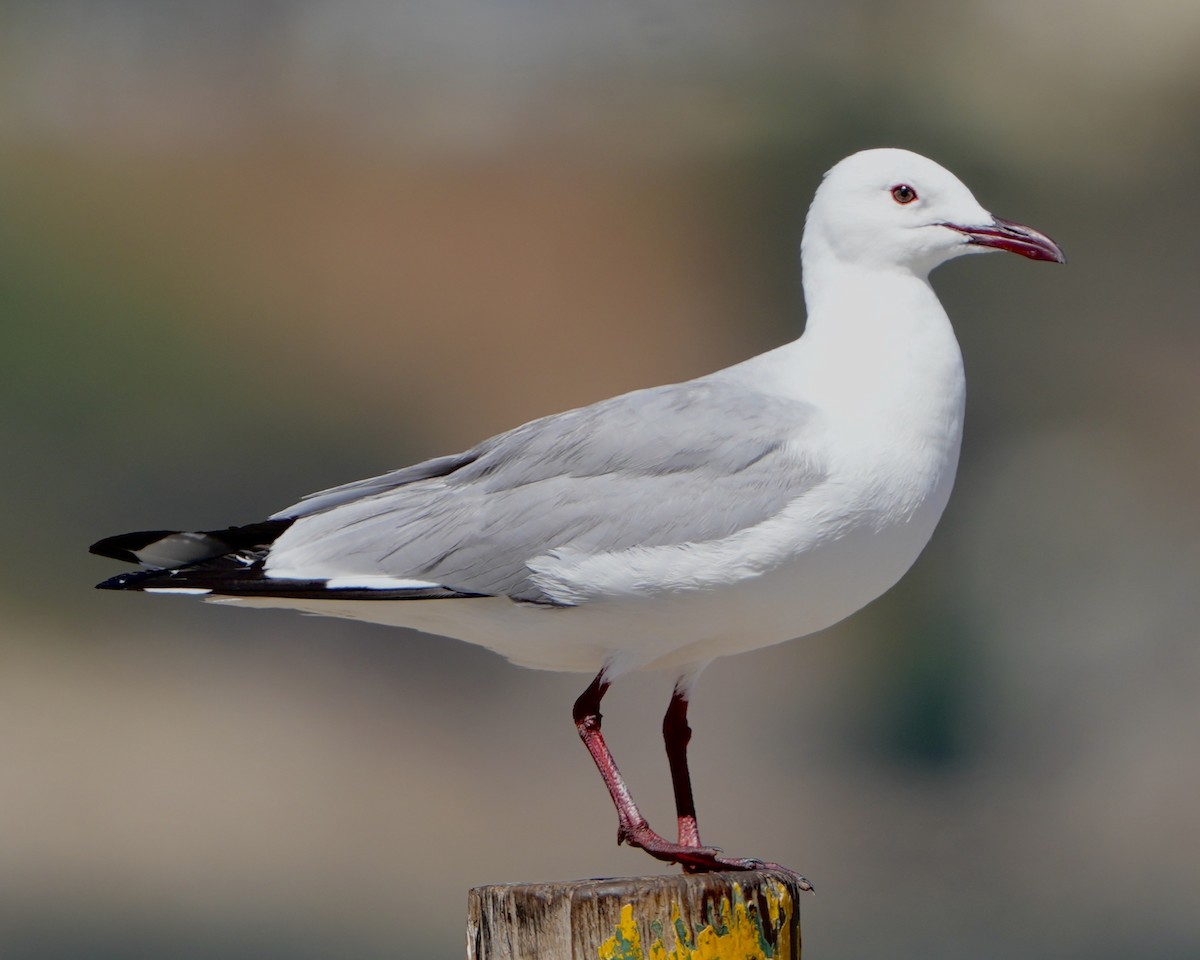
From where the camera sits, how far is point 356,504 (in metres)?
3.56

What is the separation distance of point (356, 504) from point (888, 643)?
11.0 meters

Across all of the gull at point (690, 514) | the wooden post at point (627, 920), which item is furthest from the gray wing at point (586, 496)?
the wooden post at point (627, 920)

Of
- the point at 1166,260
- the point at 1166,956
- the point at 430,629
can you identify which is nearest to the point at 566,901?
the point at 430,629

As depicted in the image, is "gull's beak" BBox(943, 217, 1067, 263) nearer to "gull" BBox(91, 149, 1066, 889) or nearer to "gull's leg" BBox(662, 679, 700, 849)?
"gull" BBox(91, 149, 1066, 889)

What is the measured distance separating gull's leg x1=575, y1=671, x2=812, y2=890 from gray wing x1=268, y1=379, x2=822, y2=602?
0.89 ft

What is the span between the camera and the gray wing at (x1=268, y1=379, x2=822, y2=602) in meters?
3.15

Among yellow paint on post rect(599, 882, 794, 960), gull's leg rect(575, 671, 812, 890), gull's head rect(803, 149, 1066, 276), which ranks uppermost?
gull's head rect(803, 149, 1066, 276)

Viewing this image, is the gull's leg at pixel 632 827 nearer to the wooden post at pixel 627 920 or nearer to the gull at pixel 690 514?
the gull at pixel 690 514

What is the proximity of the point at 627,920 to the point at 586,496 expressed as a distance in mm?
898

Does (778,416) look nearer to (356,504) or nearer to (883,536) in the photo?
(883,536)

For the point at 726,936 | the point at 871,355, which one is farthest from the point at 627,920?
the point at 871,355

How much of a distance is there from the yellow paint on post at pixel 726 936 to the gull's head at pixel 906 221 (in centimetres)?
136

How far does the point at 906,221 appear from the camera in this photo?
346cm

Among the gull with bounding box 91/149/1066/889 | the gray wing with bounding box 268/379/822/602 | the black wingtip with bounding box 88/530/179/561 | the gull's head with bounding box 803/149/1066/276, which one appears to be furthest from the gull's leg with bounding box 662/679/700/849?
the black wingtip with bounding box 88/530/179/561
